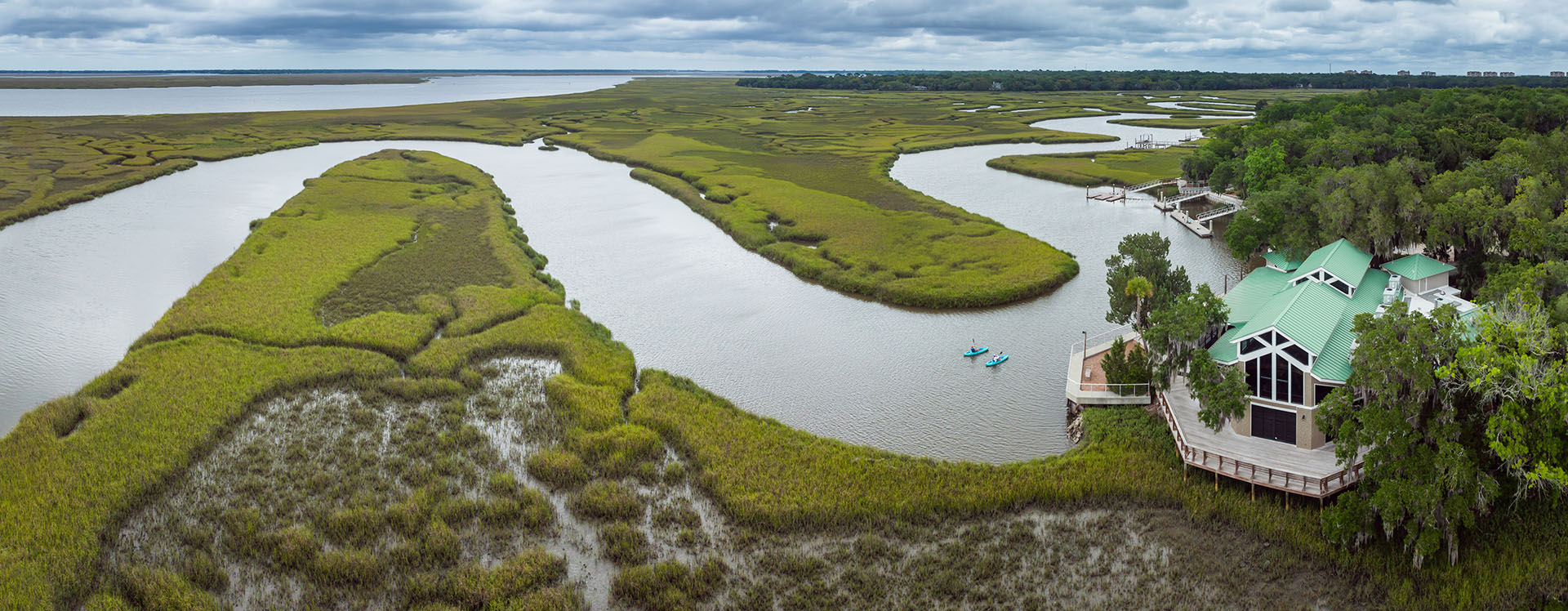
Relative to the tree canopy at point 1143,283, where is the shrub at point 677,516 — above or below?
below

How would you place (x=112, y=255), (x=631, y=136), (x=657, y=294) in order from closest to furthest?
(x=657, y=294), (x=112, y=255), (x=631, y=136)

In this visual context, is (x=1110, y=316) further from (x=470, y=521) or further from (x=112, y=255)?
(x=112, y=255)

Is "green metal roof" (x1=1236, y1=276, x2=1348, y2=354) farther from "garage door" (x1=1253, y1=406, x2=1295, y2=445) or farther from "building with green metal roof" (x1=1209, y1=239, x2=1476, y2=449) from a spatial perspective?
"garage door" (x1=1253, y1=406, x2=1295, y2=445)

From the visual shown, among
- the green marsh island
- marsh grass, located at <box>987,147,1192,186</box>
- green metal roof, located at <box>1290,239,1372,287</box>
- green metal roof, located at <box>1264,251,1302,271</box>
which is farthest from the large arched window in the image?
marsh grass, located at <box>987,147,1192,186</box>

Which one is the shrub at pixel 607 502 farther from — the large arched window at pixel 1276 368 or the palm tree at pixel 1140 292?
the palm tree at pixel 1140 292

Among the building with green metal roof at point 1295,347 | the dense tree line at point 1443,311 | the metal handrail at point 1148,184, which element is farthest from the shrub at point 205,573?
the metal handrail at point 1148,184

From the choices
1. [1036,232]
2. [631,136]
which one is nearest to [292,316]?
[1036,232]
